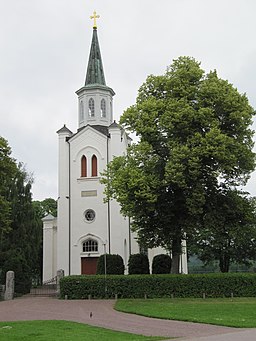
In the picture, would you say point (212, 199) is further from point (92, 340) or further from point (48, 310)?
point (92, 340)

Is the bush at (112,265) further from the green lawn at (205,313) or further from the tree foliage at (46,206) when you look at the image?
the tree foliage at (46,206)

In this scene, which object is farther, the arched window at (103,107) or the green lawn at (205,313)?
the arched window at (103,107)

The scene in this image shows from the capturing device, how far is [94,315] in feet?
67.7

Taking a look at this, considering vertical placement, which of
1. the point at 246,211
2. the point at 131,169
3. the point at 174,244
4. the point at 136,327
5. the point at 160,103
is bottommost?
the point at 136,327

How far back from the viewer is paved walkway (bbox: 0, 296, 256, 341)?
1396 centimetres

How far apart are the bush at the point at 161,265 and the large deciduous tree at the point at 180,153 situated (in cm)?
802

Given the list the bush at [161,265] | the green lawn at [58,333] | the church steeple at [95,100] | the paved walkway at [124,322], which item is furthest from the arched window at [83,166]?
the green lawn at [58,333]

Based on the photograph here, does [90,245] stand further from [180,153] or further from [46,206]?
[46,206]

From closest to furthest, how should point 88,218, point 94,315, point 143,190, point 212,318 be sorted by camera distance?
point 212,318, point 94,315, point 143,190, point 88,218

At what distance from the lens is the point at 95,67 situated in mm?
45281

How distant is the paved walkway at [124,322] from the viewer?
13961 millimetres

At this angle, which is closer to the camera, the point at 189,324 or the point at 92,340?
the point at 92,340

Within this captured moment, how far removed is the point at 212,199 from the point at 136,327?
1557cm

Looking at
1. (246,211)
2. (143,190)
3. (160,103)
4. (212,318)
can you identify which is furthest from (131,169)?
(212,318)
